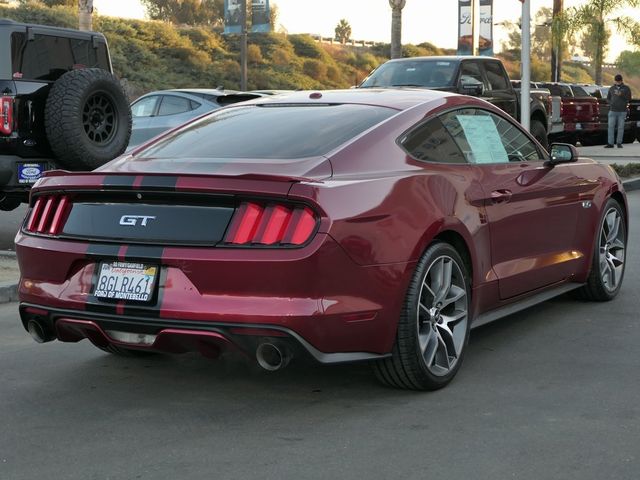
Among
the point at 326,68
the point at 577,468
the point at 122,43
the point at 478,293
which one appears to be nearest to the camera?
the point at 577,468

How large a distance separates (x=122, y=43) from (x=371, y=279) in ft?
191

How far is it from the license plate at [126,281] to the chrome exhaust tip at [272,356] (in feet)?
1.84

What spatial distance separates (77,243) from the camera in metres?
5.16

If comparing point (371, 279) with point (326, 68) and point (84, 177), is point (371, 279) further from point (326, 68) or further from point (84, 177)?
point (326, 68)

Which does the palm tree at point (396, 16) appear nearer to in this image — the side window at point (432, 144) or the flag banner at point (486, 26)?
the flag banner at point (486, 26)

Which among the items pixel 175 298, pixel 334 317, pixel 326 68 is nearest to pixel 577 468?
pixel 334 317

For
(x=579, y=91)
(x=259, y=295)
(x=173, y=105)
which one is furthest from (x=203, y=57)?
(x=259, y=295)

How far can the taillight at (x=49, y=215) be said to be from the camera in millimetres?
5312

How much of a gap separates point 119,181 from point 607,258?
3.96 metres

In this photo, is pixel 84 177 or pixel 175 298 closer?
pixel 175 298

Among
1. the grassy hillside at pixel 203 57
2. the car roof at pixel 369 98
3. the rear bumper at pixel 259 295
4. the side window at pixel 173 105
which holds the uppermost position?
the grassy hillside at pixel 203 57

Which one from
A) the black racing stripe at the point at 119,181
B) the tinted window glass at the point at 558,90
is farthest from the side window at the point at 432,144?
the tinted window glass at the point at 558,90

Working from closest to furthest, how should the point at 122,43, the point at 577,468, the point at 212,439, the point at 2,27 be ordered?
1. the point at 577,468
2. the point at 212,439
3. the point at 2,27
4. the point at 122,43

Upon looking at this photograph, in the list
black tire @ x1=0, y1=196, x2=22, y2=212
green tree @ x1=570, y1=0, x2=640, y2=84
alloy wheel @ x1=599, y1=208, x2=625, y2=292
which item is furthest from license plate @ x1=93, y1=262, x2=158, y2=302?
green tree @ x1=570, y1=0, x2=640, y2=84
